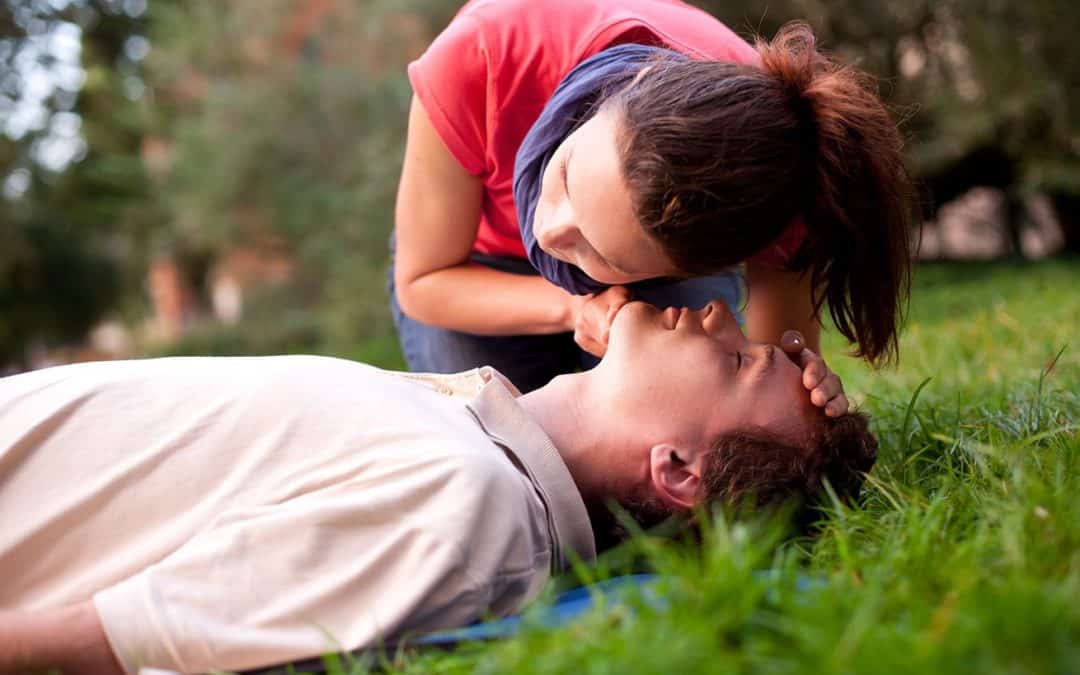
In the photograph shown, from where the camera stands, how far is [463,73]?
10.1 ft

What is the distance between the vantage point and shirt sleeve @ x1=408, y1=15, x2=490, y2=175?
308 centimetres

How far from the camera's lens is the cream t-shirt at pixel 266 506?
1.85m

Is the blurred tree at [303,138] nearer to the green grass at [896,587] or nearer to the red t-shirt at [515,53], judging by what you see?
the red t-shirt at [515,53]

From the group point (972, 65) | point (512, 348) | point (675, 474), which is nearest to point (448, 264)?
point (512, 348)

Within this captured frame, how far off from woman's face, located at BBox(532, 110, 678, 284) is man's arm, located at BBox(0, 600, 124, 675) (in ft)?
4.28

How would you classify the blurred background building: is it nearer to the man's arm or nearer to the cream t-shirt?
the cream t-shirt

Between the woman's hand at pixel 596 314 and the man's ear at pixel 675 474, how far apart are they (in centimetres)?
45

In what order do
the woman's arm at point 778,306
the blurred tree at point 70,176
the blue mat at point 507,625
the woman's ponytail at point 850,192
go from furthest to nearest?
the blurred tree at point 70,176 < the woman's arm at point 778,306 < the woman's ponytail at point 850,192 < the blue mat at point 507,625

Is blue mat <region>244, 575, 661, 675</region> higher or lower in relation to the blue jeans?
higher

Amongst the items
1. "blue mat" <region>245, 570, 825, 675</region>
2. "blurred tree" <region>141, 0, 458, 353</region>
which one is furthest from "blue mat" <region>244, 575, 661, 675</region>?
"blurred tree" <region>141, 0, 458, 353</region>

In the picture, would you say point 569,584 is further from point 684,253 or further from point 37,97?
point 37,97

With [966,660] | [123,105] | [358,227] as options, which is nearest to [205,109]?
[358,227]

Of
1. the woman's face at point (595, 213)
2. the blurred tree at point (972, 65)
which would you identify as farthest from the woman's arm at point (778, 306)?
the blurred tree at point (972, 65)

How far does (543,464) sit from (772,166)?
2.83 feet
